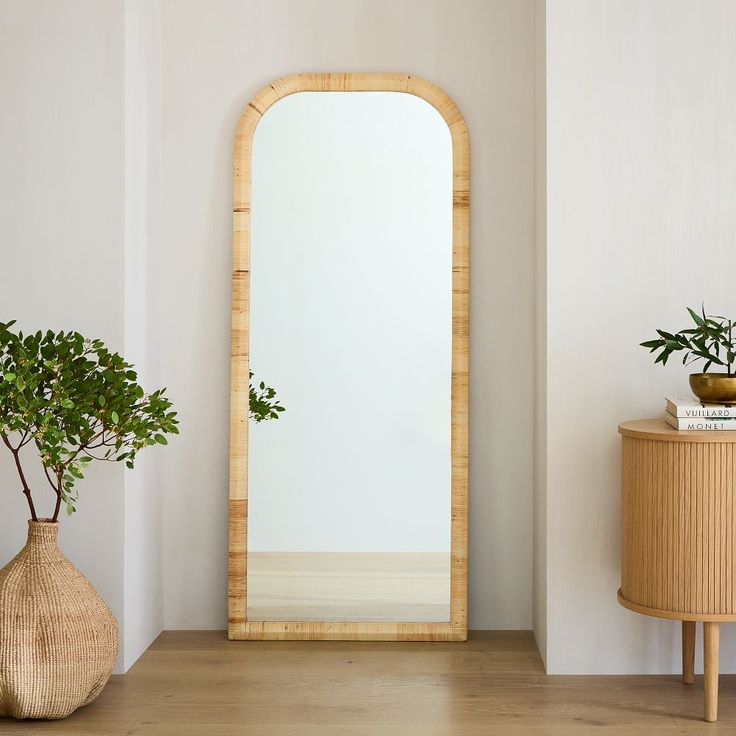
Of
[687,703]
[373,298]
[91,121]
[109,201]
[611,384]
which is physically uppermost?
[91,121]

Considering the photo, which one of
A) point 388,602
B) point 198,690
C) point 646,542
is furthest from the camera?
point 388,602

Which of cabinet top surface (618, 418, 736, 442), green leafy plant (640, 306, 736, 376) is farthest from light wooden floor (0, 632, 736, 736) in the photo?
green leafy plant (640, 306, 736, 376)

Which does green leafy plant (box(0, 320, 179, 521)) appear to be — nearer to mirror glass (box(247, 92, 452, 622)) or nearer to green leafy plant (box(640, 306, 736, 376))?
mirror glass (box(247, 92, 452, 622))

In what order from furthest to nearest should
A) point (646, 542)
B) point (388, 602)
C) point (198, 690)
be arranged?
point (388, 602) → point (198, 690) → point (646, 542)

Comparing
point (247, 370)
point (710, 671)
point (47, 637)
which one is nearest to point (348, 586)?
point (247, 370)

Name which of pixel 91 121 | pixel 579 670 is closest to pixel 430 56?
pixel 91 121

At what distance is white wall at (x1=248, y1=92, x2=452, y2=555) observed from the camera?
307 cm

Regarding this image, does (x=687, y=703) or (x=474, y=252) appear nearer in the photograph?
(x=687, y=703)

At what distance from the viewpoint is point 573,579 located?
109 inches

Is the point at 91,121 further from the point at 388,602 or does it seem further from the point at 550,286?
the point at 388,602

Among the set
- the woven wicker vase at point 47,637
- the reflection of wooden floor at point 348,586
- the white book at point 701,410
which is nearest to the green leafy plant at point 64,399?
the woven wicker vase at point 47,637

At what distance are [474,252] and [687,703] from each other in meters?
1.59

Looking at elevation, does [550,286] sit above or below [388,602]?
above

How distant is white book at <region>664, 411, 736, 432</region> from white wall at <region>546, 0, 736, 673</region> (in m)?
0.34
